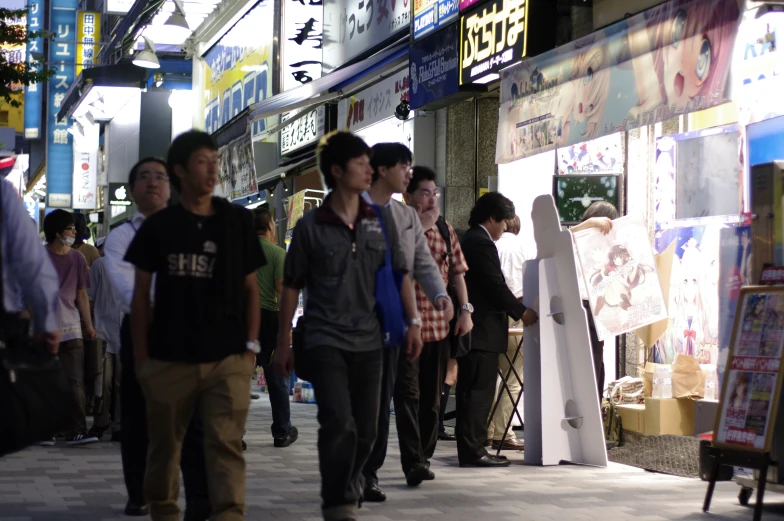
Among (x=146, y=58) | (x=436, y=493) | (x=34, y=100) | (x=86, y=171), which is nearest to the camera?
(x=436, y=493)

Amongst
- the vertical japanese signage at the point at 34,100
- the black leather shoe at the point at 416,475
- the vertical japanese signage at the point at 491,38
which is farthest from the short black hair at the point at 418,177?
the vertical japanese signage at the point at 34,100

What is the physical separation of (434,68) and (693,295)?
503 centimetres

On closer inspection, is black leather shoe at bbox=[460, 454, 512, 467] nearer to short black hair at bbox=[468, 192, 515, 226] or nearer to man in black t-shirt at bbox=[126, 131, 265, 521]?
short black hair at bbox=[468, 192, 515, 226]

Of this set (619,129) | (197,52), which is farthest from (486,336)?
(197,52)

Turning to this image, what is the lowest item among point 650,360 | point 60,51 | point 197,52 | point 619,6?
point 650,360

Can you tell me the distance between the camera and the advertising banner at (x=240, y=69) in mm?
23953

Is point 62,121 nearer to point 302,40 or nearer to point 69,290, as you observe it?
point 302,40

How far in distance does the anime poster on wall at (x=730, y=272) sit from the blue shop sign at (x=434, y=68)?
6198 millimetres

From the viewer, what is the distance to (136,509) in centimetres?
679

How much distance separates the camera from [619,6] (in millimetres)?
11070

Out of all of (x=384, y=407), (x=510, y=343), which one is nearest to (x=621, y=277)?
(x=510, y=343)

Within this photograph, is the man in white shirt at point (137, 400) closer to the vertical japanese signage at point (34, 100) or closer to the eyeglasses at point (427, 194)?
the eyeglasses at point (427, 194)

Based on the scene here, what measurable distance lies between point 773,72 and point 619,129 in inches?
51.1

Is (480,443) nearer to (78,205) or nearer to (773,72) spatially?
(773,72)
